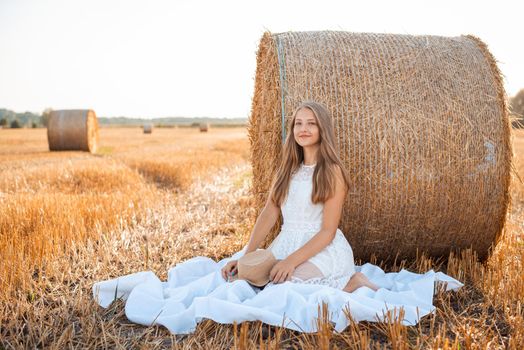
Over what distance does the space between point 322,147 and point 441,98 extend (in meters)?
1.06

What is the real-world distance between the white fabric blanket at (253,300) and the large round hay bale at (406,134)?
51cm

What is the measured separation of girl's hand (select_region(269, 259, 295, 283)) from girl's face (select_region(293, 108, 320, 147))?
812mm

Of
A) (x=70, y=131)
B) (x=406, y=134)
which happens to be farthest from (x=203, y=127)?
(x=406, y=134)

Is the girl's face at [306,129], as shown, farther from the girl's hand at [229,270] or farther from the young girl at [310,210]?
the girl's hand at [229,270]

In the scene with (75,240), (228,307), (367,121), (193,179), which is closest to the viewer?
(228,307)

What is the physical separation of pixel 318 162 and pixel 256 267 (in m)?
0.83

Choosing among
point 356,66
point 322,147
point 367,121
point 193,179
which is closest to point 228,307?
point 322,147

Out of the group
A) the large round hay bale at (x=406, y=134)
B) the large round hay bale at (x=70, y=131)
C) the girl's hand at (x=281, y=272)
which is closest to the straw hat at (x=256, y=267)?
the girl's hand at (x=281, y=272)

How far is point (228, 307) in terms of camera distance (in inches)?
111

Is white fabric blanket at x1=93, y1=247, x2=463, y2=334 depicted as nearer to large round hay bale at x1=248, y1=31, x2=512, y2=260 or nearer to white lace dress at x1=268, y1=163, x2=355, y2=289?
white lace dress at x1=268, y1=163, x2=355, y2=289

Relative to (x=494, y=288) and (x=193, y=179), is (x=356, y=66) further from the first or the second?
(x=193, y=179)

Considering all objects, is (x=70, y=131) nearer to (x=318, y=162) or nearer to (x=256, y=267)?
(x=318, y=162)

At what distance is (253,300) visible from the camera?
295 centimetres

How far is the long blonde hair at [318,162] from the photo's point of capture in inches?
133
